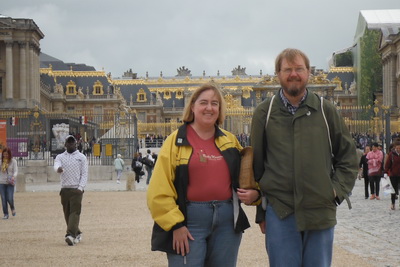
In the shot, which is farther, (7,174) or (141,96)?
(141,96)

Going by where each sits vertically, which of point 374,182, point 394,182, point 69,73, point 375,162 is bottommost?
point 374,182

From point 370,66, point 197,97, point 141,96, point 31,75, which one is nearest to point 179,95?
point 141,96

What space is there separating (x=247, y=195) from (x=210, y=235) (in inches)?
13.7

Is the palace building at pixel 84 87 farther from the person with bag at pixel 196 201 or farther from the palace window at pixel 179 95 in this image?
the person with bag at pixel 196 201

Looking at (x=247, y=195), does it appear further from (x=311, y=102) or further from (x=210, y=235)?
(x=311, y=102)

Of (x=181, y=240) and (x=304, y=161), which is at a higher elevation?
(x=304, y=161)

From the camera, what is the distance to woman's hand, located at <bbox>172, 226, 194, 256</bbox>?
4348 mm

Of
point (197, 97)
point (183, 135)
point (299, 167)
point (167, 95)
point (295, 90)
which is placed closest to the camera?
point (299, 167)

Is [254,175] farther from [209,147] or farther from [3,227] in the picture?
[3,227]

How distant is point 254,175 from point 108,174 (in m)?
24.1

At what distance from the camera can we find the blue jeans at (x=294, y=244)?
14.1 ft

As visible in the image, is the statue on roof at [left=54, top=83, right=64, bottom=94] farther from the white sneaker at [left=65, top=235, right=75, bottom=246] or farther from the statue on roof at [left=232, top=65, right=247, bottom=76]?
the white sneaker at [left=65, top=235, right=75, bottom=246]

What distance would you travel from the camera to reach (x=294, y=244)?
4.30 metres

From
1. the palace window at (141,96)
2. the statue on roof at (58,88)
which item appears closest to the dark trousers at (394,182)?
the statue on roof at (58,88)
